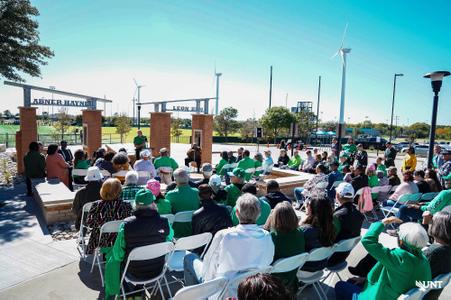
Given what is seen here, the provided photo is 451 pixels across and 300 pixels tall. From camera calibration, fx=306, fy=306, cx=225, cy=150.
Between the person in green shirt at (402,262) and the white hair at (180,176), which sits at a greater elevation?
the white hair at (180,176)

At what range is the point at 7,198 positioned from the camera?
8.41m

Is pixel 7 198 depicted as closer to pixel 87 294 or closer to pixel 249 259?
pixel 87 294

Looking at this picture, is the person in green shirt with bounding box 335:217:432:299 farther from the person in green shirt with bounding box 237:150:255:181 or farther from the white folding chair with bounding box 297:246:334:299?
the person in green shirt with bounding box 237:150:255:181

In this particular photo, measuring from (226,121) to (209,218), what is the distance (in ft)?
168

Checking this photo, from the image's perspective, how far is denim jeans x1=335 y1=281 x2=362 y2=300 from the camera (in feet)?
10.6

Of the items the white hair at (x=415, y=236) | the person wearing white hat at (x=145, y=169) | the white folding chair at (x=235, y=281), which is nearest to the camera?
the white hair at (x=415, y=236)

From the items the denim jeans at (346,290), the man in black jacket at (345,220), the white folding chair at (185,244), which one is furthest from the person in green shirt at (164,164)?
the denim jeans at (346,290)

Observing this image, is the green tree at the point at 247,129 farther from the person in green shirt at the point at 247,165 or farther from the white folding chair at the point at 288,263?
the white folding chair at the point at 288,263

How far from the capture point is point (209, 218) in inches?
150

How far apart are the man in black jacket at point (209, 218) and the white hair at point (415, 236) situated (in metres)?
1.98

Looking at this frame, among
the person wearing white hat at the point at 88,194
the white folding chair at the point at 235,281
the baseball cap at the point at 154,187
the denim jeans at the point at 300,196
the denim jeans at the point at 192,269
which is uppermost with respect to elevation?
the baseball cap at the point at 154,187

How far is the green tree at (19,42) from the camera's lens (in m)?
11.6

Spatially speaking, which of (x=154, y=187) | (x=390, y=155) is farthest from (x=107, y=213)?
(x=390, y=155)

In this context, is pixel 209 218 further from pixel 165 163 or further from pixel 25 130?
pixel 25 130
